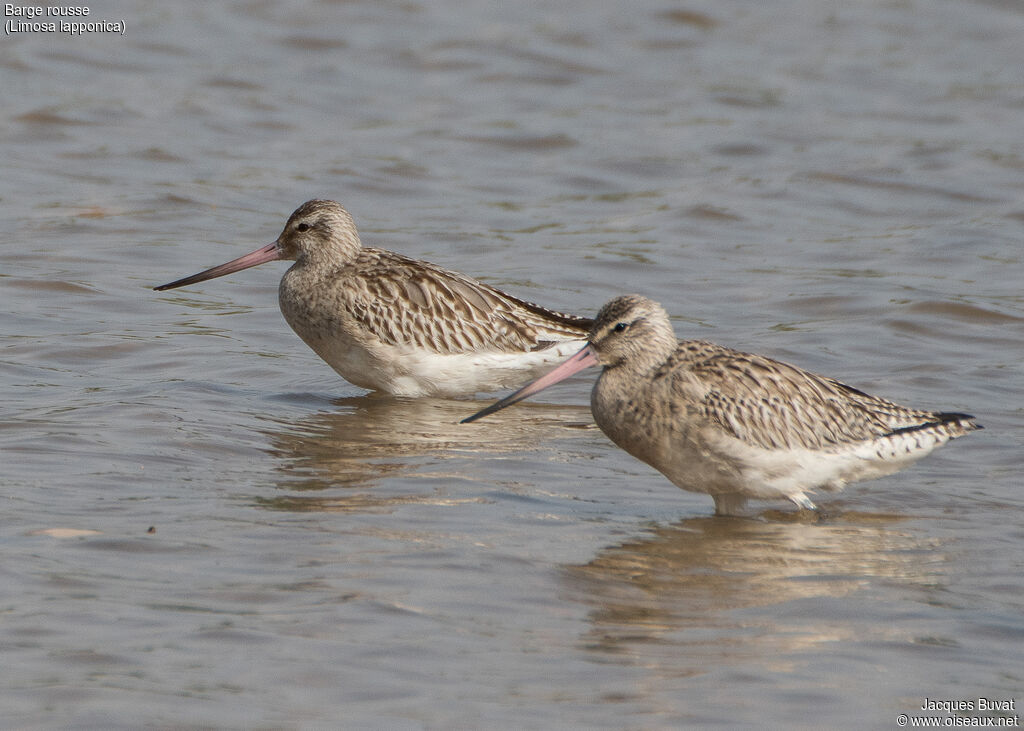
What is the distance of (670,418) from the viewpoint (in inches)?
306

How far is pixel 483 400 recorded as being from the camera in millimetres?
10906

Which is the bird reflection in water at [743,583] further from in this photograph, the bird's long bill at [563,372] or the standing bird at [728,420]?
the bird's long bill at [563,372]

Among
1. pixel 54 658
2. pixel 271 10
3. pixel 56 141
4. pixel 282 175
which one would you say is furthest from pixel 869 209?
pixel 54 658

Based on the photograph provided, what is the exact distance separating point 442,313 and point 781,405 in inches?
132

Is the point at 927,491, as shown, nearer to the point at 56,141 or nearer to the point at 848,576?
the point at 848,576

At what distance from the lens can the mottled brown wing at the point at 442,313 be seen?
10.6 metres

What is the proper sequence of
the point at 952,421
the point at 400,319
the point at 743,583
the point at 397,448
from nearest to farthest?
the point at 743,583, the point at 952,421, the point at 397,448, the point at 400,319

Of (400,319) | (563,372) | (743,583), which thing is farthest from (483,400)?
(743,583)

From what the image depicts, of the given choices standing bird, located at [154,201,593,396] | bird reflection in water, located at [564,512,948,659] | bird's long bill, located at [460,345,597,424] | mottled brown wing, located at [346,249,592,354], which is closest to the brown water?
bird reflection in water, located at [564,512,948,659]

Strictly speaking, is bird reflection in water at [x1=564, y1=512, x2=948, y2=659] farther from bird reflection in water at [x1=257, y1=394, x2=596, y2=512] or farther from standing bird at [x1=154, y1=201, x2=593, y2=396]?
standing bird at [x1=154, y1=201, x2=593, y2=396]

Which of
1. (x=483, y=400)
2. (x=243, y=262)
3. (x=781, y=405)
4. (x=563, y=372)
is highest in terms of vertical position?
(x=563, y=372)

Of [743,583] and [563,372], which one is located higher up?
[563,372]

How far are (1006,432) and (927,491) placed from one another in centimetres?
126

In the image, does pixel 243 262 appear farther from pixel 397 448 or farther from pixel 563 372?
pixel 563 372
